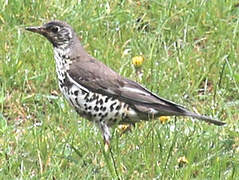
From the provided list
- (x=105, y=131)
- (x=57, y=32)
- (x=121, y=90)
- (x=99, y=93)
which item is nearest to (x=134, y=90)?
(x=121, y=90)

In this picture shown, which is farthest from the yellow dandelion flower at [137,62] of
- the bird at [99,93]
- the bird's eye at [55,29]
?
the bird's eye at [55,29]

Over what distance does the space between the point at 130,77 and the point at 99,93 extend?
48.4 inches

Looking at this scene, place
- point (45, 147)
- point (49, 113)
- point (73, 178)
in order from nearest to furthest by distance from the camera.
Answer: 1. point (73, 178)
2. point (45, 147)
3. point (49, 113)

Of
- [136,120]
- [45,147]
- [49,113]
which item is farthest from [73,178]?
[49,113]

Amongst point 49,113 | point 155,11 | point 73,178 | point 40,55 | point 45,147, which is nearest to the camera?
point 73,178

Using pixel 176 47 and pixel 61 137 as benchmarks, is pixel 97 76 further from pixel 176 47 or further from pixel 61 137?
pixel 176 47

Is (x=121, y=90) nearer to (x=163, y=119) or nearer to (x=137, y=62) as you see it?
(x=163, y=119)

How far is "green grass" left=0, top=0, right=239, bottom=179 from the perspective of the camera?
18.2 ft

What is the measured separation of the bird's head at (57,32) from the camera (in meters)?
6.06

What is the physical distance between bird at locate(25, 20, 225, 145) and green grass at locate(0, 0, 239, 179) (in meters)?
0.14

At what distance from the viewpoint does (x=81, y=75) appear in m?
5.86

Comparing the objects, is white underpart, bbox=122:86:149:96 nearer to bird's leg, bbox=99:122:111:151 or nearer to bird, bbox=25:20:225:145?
bird, bbox=25:20:225:145

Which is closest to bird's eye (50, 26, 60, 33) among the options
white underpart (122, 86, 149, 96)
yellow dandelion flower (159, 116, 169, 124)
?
white underpart (122, 86, 149, 96)

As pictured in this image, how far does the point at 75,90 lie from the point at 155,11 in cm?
253
